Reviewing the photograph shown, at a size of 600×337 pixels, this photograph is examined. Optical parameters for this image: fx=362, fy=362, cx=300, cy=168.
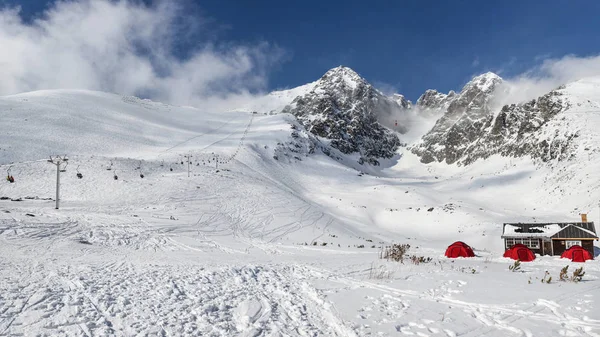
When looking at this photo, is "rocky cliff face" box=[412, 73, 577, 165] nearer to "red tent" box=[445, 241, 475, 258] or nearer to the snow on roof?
the snow on roof

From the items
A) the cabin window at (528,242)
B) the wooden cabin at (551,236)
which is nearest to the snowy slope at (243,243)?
the cabin window at (528,242)

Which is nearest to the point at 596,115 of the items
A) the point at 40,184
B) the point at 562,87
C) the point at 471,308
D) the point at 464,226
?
the point at 562,87

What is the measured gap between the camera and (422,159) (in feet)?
539

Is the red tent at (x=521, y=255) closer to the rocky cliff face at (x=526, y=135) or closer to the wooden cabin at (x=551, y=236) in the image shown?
the wooden cabin at (x=551, y=236)

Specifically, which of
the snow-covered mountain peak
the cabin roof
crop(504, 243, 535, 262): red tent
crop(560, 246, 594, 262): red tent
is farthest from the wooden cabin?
the snow-covered mountain peak

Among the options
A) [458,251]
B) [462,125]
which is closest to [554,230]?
[458,251]

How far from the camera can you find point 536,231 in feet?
128

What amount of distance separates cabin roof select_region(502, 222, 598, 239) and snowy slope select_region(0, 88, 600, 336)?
3076 mm

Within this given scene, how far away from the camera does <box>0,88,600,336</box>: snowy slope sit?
298 inches

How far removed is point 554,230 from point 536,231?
1661 mm

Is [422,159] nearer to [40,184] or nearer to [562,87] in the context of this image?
[562,87]

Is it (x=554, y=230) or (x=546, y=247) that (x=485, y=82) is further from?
(x=546, y=247)

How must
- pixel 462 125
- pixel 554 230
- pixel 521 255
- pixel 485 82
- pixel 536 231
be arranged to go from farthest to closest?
pixel 485 82 < pixel 462 125 < pixel 536 231 < pixel 554 230 < pixel 521 255

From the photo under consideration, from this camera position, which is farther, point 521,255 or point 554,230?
point 554,230
